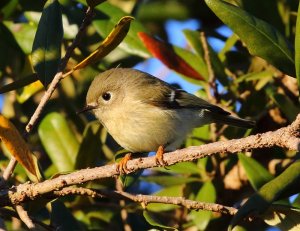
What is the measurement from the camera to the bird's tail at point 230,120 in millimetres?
3210

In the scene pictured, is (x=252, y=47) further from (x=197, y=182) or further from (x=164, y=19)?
(x=164, y=19)

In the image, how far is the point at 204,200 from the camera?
3104mm

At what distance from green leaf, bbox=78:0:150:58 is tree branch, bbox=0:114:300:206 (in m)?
1.07

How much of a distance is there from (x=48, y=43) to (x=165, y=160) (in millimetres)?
716

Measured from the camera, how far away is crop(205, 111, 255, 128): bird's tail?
321 centimetres

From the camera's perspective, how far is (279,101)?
3051 mm

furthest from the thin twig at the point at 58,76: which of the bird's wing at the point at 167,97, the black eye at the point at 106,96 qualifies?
the black eye at the point at 106,96

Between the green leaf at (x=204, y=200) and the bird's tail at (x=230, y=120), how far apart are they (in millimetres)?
350

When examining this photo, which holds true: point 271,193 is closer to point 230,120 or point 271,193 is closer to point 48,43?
point 48,43

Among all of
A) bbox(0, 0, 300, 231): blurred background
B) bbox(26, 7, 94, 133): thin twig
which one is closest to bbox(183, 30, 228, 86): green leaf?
bbox(0, 0, 300, 231): blurred background

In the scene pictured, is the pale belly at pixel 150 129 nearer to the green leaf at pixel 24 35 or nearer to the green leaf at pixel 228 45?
the green leaf at pixel 228 45

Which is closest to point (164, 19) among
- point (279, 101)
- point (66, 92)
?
point (66, 92)

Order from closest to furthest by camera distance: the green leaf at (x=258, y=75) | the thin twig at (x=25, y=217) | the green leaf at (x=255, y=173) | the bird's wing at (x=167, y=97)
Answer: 1. the thin twig at (x=25, y=217)
2. the green leaf at (x=255, y=173)
3. the green leaf at (x=258, y=75)
4. the bird's wing at (x=167, y=97)

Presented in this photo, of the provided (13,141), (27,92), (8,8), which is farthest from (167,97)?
(13,141)
